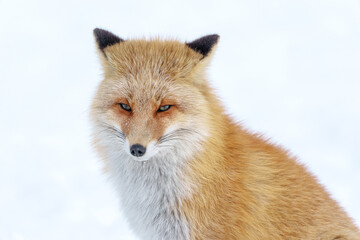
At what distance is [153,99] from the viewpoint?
429 centimetres

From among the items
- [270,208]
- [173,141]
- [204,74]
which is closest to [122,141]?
[173,141]

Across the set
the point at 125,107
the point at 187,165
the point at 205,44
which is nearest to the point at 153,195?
the point at 187,165

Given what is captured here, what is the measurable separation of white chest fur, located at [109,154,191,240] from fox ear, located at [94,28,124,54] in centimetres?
112

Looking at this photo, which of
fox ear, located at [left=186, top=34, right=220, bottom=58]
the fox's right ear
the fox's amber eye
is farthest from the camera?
the fox's right ear

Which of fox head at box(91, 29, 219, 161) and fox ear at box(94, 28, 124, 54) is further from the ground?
fox ear at box(94, 28, 124, 54)

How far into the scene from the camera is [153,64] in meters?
4.49

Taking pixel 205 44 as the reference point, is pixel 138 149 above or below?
below

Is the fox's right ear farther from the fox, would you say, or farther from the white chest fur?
the white chest fur

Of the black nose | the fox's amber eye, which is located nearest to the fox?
the fox's amber eye

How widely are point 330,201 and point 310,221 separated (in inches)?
16.1

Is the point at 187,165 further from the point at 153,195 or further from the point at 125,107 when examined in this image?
the point at 125,107

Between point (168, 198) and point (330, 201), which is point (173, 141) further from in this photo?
point (330, 201)

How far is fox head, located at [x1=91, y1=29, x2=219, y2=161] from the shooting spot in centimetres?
420

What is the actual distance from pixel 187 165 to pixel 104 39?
1.52 metres
